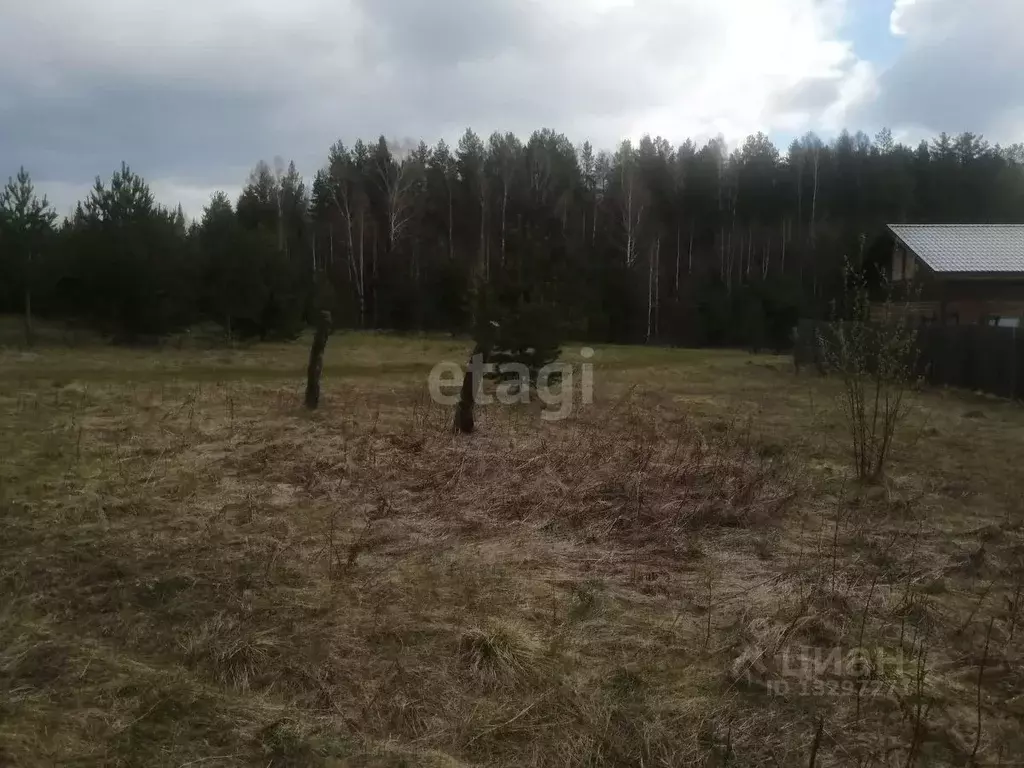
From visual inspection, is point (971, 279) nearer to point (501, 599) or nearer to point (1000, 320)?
point (1000, 320)

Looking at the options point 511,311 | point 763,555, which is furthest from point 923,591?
point 511,311

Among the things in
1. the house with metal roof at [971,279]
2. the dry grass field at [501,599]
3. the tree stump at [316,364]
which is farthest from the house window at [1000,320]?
the tree stump at [316,364]

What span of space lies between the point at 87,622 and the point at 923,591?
4.63m

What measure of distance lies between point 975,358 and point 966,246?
7.22 metres

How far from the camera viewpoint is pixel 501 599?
4102 mm

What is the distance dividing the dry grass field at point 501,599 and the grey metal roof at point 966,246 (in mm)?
12191

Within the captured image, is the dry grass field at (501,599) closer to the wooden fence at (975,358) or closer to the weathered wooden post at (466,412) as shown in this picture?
the weathered wooden post at (466,412)

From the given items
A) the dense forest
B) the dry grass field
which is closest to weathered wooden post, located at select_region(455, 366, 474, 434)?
the dry grass field

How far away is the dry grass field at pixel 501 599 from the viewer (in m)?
2.85

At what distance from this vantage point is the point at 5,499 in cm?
581

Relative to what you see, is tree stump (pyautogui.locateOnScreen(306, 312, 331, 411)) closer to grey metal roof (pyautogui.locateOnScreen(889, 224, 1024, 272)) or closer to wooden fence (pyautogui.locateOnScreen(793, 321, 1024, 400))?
wooden fence (pyautogui.locateOnScreen(793, 321, 1024, 400))

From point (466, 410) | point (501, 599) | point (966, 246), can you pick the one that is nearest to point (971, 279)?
point (966, 246)

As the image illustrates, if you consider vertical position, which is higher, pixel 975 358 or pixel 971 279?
pixel 971 279

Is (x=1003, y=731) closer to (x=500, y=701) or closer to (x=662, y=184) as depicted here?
(x=500, y=701)
